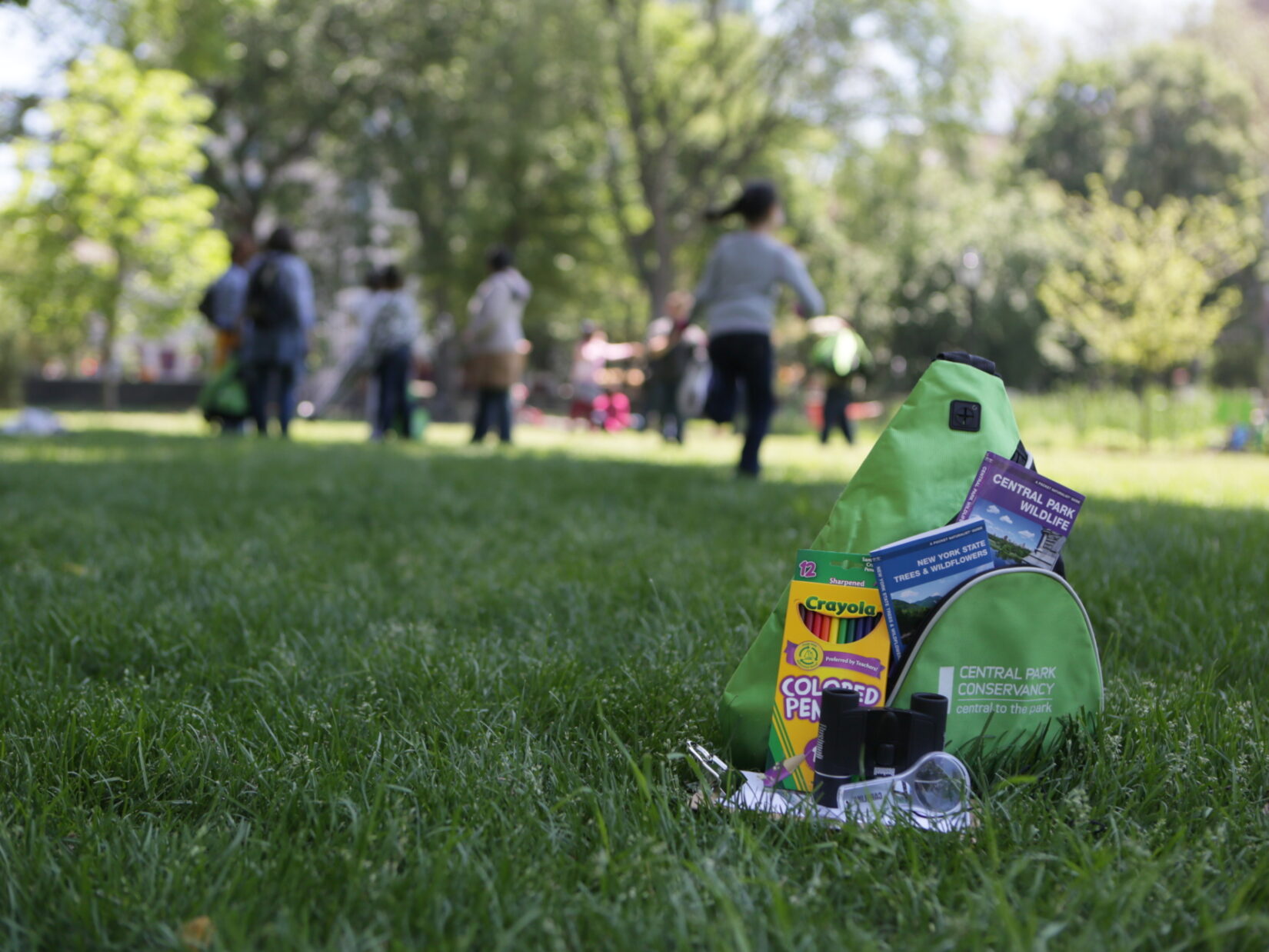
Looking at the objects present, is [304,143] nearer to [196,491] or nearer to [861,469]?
[196,491]

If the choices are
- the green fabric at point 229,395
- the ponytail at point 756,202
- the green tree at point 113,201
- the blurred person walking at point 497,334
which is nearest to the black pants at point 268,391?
the green fabric at point 229,395

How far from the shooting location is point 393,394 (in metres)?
12.9

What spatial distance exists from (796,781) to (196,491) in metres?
5.10

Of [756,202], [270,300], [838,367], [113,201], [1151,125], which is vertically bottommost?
[838,367]

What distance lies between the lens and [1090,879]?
145cm

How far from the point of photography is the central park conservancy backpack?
5.88ft

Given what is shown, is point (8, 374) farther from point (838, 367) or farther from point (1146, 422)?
point (1146, 422)

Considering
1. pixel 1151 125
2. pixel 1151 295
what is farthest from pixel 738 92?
pixel 1151 125

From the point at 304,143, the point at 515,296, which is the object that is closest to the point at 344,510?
the point at 515,296

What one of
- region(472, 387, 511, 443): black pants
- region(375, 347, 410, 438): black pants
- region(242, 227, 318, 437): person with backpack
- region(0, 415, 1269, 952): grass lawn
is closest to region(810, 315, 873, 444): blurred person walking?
region(472, 387, 511, 443): black pants

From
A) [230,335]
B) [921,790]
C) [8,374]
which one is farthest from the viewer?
[8,374]

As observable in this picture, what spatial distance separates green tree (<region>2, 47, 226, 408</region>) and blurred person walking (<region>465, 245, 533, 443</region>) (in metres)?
12.8

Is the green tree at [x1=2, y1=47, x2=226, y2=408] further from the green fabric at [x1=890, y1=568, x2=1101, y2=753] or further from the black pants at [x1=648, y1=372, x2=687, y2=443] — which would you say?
the green fabric at [x1=890, y1=568, x2=1101, y2=753]

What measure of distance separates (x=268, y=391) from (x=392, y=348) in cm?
146
